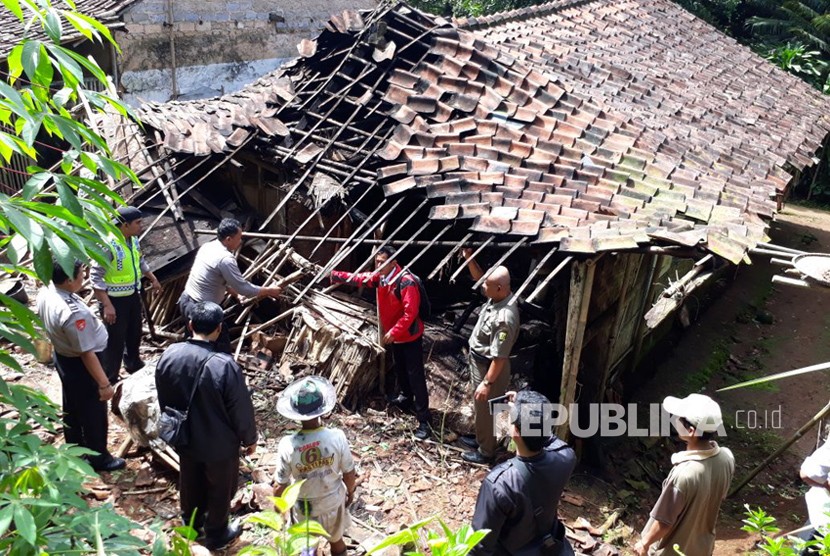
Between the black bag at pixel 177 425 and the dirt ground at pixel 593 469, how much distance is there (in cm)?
105

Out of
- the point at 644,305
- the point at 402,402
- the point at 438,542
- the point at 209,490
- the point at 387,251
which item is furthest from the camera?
the point at 644,305

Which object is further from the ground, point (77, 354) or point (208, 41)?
point (77, 354)

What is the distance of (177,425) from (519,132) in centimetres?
470

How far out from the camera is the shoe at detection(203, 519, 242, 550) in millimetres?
4926

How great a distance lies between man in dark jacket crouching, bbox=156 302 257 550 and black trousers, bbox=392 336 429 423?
2.18m

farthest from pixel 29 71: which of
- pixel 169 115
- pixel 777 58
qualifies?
pixel 777 58

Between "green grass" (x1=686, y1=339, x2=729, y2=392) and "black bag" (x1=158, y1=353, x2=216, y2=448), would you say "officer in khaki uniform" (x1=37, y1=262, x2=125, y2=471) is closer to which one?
"black bag" (x1=158, y1=353, x2=216, y2=448)

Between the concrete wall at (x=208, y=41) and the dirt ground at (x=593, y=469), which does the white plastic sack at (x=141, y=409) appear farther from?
the concrete wall at (x=208, y=41)

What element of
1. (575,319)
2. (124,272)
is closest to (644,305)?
(575,319)

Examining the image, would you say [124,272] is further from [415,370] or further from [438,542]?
[438,542]

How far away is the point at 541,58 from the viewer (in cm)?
968

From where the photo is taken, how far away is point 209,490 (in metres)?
4.82

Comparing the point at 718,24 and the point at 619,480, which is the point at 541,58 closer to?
the point at 619,480

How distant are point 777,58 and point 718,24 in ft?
9.45
